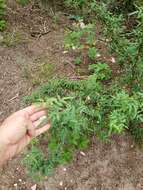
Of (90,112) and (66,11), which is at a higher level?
(90,112)

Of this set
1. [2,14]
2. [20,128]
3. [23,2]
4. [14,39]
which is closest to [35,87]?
[14,39]

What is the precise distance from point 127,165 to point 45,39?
1.62 m

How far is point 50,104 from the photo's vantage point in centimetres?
223

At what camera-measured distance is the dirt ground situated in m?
3.79

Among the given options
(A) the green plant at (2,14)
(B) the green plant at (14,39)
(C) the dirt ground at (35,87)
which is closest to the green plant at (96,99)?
(C) the dirt ground at (35,87)

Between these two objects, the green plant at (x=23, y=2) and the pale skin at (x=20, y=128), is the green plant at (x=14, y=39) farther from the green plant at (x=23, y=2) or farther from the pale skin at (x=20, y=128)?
the pale skin at (x=20, y=128)

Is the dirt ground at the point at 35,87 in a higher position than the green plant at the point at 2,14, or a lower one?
lower

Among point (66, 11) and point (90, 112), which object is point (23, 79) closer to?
point (66, 11)

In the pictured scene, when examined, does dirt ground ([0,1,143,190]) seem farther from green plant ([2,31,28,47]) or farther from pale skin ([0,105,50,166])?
pale skin ([0,105,50,166])

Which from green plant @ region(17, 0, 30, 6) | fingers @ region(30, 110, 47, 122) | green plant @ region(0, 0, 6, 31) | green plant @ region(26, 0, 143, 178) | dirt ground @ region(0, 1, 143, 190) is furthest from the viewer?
green plant @ region(17, 0, 30, 6)

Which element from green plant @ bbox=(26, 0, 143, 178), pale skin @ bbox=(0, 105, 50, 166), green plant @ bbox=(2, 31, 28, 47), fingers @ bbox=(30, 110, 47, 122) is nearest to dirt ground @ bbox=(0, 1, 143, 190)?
green plant @ bbox=(2, 31, 28, 47)

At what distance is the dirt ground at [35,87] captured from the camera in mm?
3795

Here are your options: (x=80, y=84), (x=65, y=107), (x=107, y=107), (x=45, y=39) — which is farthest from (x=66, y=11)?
(x=65, y=107)

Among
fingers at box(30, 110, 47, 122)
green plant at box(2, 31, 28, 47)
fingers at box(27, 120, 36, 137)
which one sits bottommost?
green plant at box(2, 31, 28, 47)
